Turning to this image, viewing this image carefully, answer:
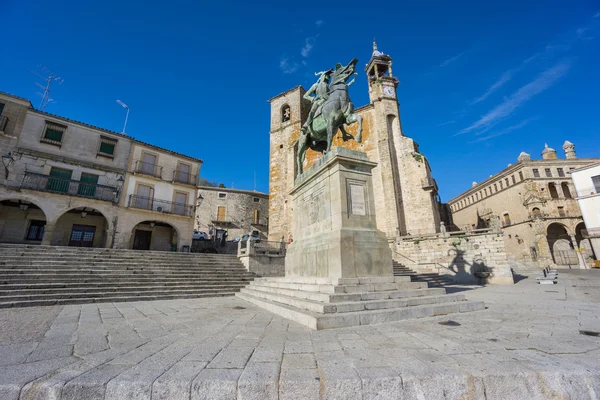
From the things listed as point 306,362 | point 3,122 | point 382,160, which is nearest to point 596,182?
point 382,160

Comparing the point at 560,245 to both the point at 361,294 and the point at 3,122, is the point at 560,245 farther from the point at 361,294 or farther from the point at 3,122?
the point at 3,122

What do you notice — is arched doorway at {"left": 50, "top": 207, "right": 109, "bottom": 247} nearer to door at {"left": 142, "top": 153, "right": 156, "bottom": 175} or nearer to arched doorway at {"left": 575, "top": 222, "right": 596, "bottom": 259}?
door at {"left": 142, "top": 153, "right": 156, "bottom": 175}

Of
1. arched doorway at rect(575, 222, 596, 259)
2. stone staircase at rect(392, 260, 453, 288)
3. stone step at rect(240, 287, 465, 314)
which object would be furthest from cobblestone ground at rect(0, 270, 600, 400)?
arched doorway at rect(575, 222, 596, 259)

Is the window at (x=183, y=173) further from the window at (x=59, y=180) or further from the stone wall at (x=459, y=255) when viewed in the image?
the stone wall at (x=459, y=255)

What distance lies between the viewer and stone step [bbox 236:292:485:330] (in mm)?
3697

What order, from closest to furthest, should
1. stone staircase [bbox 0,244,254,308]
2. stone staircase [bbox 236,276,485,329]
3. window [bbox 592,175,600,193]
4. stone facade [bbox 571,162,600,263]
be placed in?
stone staircase [bbox 236,276,485,329]
stone staircase [bbox 0,244,254,308]
stone facade [bbox 571,162,600,263]
window [bbox 592,175,600,193]

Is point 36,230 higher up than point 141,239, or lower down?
higher up

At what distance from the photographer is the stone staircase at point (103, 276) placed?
7719 millimetres

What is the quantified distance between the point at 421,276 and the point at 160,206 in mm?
19305

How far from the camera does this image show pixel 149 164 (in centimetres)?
2075

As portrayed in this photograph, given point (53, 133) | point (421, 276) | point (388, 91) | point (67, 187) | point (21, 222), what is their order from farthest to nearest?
point (388, 91) < point (53, 133) < point (67, 187) < point (21, 222) < point (421, 276)

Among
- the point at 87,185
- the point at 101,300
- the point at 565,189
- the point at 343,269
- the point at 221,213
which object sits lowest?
the point at 101,300

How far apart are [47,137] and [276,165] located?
733 inches

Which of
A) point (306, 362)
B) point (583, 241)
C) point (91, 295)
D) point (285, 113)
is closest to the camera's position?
point (306, 362)
